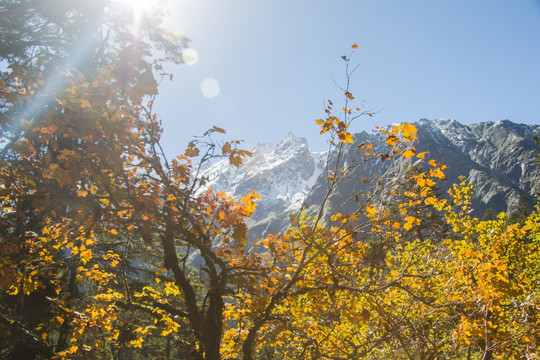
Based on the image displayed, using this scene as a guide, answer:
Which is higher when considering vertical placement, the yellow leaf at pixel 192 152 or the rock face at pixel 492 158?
the rock face at pixel 492 158

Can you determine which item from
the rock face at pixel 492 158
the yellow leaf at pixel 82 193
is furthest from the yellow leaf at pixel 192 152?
the rock face at pixel 492 158

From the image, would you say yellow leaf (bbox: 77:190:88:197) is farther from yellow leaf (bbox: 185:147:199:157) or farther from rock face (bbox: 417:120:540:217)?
rock face (bbox: 417:120:540:217)

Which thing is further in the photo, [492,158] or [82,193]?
[492,158]

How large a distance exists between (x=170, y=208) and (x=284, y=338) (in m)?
3.12

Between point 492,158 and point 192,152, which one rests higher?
point 492,158

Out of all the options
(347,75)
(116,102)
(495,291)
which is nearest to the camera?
(116,102)

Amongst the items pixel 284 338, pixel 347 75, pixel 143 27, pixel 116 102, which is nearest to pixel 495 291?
pixel 284 338

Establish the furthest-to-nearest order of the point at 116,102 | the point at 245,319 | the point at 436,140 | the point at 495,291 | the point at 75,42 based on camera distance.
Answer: the point at 436,140
the point at 75,42
the point at 245,319
the point at 495,291
the point at 116,102

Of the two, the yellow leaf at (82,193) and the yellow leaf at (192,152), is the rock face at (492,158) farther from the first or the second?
the yellow leaf at (82,193)

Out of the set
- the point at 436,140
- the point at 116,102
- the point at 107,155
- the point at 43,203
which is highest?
the point at 436,140

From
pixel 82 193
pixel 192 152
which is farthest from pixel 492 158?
pixel 82 193

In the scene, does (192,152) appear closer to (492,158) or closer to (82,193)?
(82,193)

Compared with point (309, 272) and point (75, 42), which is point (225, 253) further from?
point (75, 42)

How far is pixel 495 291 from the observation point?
4395 mm
